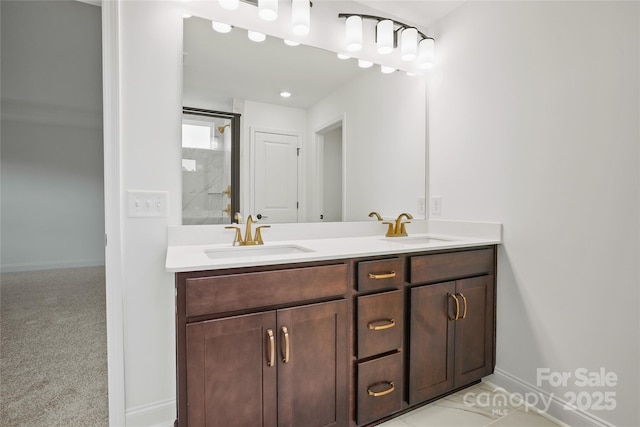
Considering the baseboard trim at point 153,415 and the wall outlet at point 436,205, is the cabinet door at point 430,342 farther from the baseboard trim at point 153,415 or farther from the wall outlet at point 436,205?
the baseboard trim at point 153,415

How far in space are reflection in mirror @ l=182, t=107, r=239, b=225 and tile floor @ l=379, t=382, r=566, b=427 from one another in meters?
1.35

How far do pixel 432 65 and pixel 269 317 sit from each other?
205 cm

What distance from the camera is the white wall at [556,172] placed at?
4.14 ft

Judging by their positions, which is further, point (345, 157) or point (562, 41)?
point (345, 157)

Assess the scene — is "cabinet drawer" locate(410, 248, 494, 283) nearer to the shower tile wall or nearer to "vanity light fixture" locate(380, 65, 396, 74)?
the shower tile wall

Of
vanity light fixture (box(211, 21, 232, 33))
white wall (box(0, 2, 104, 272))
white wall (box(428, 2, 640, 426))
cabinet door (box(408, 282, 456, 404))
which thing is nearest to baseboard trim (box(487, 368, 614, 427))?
white wall (box(428, 2, 640, 426))

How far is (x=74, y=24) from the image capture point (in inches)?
87.9

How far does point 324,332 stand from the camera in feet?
4.02

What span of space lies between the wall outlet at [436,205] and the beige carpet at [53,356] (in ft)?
7.40

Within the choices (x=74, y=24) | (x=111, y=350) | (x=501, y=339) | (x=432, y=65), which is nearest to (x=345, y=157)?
(x=432, y=65)

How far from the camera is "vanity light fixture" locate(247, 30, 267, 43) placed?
166 cm

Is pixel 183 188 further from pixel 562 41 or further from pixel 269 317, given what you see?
pixel 562 41

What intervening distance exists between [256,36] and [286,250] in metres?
1.21

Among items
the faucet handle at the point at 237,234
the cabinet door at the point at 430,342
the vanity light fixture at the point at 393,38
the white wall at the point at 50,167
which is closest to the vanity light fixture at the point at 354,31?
the vanity light fixture at the point at 393,38
